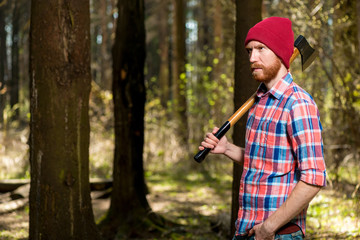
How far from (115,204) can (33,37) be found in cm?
267

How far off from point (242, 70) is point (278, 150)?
2.14 metres

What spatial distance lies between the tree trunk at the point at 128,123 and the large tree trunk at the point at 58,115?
1667 mm

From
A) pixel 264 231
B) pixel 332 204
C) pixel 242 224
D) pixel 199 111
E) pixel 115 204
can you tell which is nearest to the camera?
pixel 264 231

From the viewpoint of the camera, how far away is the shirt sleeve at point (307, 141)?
7.24 feet

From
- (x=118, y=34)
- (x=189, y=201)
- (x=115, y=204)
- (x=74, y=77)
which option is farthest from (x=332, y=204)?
(x=74, y=77)

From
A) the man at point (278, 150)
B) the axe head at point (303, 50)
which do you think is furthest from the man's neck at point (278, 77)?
the axe head at point (303, 50)

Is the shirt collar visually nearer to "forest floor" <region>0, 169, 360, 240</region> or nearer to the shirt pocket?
the shirt pocket

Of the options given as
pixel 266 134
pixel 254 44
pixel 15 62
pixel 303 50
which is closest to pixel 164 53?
pixel 15 62

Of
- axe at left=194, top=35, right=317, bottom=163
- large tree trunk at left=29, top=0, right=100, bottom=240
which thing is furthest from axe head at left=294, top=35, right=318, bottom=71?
large tree trunk at left=29, top=0, right=100, bottom=240

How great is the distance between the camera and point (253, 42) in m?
2.49

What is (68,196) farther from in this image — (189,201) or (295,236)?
(189,201)

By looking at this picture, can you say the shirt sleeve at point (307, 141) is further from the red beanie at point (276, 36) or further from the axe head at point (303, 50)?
the axe head at point (303, 50)

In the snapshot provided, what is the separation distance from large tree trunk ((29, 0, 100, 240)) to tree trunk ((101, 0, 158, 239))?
1.67 meters

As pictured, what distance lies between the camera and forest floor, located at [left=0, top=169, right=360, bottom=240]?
18.5 feet
